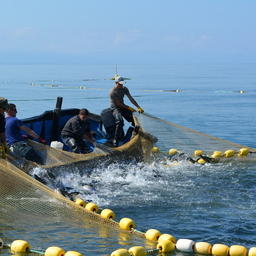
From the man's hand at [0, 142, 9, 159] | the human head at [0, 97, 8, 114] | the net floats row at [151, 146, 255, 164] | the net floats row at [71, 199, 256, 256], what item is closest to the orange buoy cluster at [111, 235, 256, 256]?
the net floats row at [71, 199, 256, 256]

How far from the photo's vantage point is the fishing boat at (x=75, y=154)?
1399 cm

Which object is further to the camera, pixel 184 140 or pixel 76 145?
pixel 184 140

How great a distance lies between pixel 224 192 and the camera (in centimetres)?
1396

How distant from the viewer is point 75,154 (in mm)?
14672

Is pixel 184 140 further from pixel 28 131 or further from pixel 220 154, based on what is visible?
pixel 28 131

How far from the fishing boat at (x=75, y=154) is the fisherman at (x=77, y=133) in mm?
264

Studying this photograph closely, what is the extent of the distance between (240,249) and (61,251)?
260cm

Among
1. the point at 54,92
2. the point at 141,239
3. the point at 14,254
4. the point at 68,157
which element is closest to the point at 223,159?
the point at 68,157

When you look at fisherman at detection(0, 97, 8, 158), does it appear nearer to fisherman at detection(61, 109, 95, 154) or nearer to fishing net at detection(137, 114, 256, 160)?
fisherman at detection(61, 109, 95, 154)

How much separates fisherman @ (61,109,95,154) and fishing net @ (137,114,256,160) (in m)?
1.96

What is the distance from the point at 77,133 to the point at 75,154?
137cm

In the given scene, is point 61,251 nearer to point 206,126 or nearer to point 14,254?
point 14,254

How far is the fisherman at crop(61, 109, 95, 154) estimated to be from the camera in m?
15.9

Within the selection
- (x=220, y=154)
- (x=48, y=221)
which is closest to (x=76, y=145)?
(x=220, y=154)
